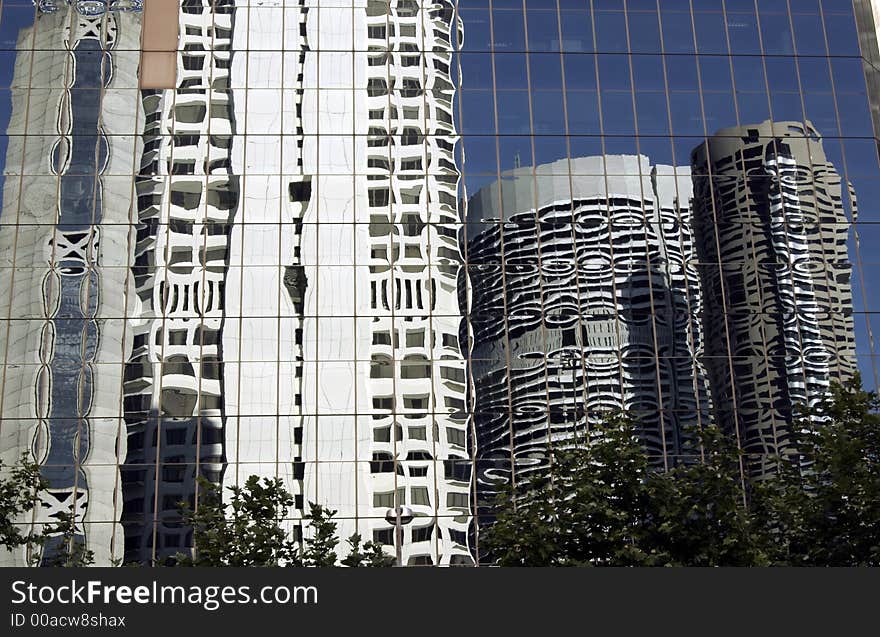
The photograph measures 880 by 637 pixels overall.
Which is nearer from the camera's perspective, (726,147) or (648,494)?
(648,494)

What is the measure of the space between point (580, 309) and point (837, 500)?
11.0 metres

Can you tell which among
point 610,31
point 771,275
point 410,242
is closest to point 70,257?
point 410,242

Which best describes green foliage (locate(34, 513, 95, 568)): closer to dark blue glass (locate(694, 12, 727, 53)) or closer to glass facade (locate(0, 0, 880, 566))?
glass facade (locate(0, 0, 880, 566))

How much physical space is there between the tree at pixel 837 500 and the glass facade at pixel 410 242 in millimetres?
4602

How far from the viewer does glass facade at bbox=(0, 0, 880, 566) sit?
1453 inches

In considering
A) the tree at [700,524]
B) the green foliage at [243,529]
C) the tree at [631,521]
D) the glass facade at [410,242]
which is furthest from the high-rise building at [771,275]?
the green foliage at [243,529]

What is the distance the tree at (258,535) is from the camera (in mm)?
31484

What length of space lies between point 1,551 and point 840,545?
24.3 metres

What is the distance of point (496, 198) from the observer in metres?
39.9

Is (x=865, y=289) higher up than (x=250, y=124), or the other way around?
(x=250, y=124)

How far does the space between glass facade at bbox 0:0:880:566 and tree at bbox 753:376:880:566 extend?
460cm

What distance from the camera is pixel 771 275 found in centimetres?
3966

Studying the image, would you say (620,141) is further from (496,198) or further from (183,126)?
(183,126)

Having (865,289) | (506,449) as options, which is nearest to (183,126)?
(506,449)
